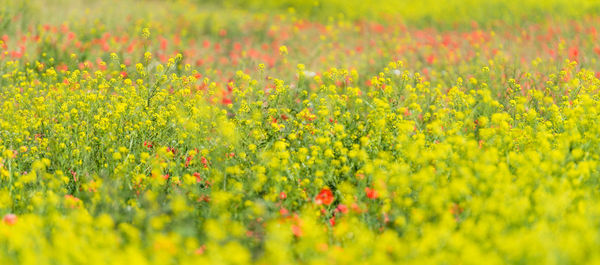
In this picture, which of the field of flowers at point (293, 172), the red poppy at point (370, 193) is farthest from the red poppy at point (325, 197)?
the red poppy at point (370, 193)

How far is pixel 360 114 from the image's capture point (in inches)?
214

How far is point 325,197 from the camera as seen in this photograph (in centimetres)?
400

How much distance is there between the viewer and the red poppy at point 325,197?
395 cm

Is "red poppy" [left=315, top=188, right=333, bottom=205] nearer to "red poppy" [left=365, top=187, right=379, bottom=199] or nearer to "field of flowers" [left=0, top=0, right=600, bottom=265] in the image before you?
"field of flowers" [left=0, top=0, right=600, bottom=265]

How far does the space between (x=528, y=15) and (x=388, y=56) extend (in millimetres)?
5130

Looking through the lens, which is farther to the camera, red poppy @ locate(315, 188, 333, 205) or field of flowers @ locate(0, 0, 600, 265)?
red poppy @ locate(315, 188, 333, 205)

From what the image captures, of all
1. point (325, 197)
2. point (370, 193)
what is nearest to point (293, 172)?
point (325, 197)

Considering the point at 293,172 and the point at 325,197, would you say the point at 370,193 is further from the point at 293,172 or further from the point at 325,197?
the point at 293,172

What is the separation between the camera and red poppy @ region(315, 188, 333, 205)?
395 centimetres

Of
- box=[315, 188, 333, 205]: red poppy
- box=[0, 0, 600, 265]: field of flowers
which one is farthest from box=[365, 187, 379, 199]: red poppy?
box=[315, 188, 333, 205]: red poppy

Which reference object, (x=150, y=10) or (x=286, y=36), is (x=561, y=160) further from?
(x=150, y=10)

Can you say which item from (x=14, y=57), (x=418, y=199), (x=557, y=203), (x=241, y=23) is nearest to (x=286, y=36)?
(x=241, y=23)

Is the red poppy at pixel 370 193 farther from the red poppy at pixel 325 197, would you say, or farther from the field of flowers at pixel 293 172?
the red poppy at pixel 325 197

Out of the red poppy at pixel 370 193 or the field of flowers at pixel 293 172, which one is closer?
the field of flowers at pixel 293 172
